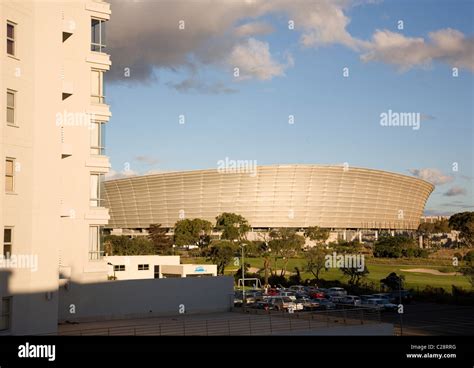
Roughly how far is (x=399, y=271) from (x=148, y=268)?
35.9 metres

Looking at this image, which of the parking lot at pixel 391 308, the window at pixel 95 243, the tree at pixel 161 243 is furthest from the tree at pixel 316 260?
the window at pixel 95 243

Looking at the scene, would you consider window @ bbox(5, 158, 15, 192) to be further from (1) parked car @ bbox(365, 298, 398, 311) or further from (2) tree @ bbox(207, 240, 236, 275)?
(2) tree @ bbox(207, 240, 236, 275)

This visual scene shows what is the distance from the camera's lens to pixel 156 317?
30.2m

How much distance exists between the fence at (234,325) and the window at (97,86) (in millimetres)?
10734

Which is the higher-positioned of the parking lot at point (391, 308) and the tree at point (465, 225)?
the tree at point (465, 225)

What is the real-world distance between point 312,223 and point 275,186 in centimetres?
1159

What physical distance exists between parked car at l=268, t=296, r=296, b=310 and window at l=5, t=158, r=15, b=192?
76.4 feet

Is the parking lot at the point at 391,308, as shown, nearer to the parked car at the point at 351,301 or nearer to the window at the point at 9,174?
the parked car at the point at 351,301

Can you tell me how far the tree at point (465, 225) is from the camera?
10207 cm

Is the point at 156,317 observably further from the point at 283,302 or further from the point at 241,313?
the point at 283,302

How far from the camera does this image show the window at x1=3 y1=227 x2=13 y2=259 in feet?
63.1

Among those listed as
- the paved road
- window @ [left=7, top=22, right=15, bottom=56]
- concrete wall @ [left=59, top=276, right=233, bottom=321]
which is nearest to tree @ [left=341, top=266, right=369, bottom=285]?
the paved road

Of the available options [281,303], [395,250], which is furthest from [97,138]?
[395,250]
